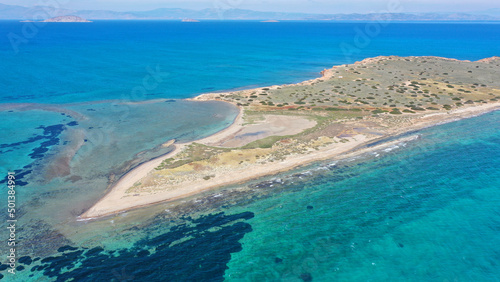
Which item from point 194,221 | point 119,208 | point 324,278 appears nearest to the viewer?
point 324,278

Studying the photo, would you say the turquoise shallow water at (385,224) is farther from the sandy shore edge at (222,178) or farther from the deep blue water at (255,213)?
the sandy shore edge at (222,178)

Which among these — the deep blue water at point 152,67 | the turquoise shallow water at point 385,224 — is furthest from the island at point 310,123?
the deep blue water at point 152,67

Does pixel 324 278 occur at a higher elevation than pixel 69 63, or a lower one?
lower

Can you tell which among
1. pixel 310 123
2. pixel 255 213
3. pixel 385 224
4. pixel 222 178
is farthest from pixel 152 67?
pixel 385 224

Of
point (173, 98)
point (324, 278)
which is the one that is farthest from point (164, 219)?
point (173, 98)

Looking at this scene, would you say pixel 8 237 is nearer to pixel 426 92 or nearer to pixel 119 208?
pixel 119 208

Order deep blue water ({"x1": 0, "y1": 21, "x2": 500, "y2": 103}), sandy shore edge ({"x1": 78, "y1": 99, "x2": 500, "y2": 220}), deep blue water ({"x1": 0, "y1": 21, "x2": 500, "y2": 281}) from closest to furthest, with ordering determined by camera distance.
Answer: deep blue water ({"x1": 0, "y1": 21, "x2": 500, "y2": 281}) < sandy shore edge ({"x1": 78, "y1": 99, "x2": 500, "y2": 220}) < deep blue water ({"x1": 0, "y1": 21, "x2": 500, "y2": 103})

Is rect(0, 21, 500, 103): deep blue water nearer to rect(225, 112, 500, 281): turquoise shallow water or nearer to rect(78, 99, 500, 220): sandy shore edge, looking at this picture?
rect(78, 99, 500, 220): sandy shore edge

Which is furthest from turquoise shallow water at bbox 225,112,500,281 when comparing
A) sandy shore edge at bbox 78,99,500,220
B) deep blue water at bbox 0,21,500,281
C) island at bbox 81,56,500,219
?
island at bbox 81,56,500,219

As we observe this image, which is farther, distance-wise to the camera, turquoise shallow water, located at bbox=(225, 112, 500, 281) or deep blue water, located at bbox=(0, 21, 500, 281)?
deep blue water, located at bbox=(0, 21, 500, 281)
